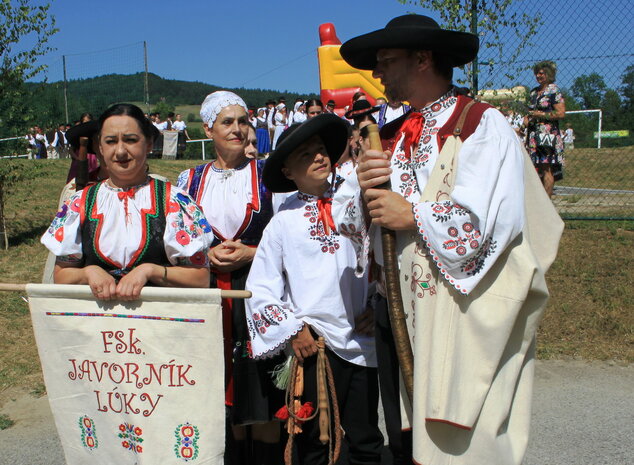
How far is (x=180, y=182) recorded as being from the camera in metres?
3.37

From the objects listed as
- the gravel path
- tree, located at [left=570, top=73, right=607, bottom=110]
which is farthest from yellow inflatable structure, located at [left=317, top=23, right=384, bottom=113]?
the gravel path

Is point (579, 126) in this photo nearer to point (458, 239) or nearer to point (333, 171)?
point (333, 171)

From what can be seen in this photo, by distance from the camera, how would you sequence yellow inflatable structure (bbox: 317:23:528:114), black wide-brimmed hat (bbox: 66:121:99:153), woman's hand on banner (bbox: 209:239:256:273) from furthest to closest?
yellow inflatable structure (bbox: 317:23:528:114)
black wide-brimmed hat (bbox: 66:121:99:153)
woman's hand on banner (bbox: 209:239:256:273)

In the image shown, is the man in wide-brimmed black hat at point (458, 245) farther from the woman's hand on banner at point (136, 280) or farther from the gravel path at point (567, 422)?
the gravel path at point (567, 422)

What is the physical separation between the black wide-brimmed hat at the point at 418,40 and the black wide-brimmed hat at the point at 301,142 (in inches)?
17.3

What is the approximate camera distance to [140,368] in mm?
2445

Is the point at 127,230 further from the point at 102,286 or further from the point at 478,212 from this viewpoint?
the point at 478,212

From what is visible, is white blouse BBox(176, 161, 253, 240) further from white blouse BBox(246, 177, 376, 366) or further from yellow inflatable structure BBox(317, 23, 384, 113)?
yellow inflatable structure BBox(317, 23, 384, 113)

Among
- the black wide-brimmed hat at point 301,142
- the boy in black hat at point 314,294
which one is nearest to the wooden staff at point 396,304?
the boy in black hat at point 314,294

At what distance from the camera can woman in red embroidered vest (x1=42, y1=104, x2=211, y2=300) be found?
8.34 feet

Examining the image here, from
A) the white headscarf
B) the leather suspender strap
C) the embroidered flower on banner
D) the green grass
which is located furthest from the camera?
the green grass

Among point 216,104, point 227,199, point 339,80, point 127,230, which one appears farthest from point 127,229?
point 339,80

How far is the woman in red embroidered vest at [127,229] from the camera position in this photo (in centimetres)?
254

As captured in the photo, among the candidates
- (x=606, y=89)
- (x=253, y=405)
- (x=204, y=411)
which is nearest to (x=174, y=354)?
(x=204, y=411)
